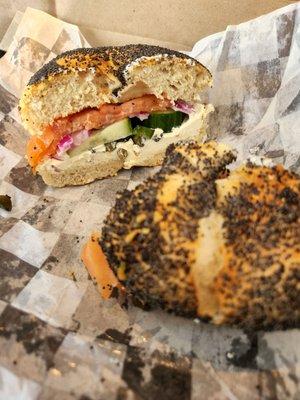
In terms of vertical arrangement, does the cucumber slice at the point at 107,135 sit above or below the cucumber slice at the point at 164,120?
below

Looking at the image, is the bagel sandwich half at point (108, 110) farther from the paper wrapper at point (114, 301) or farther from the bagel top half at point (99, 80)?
the paper wrapper at point (114, 301)

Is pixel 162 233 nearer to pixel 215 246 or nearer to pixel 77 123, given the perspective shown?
pixel 215 246

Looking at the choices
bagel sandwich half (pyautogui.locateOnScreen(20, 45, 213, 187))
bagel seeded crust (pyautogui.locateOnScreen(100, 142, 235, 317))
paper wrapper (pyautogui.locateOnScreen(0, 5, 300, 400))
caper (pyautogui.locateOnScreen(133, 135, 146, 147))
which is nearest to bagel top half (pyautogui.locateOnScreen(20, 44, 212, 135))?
bagel sandwich half (pyautogui.locateOnScreen(20, 45, 213, 187))

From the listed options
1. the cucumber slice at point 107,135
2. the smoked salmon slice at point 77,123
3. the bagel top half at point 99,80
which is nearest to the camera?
the bagel top half at point 99,80

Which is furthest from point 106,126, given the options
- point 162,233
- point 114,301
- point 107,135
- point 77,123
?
point 162,233

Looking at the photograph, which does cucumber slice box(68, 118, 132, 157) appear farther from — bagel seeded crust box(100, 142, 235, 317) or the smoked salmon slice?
bagel seeded crust box(100, 142, 235, 317)

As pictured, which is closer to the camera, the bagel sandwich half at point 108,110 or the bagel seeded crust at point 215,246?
the bagel seeded crust at point 215,246

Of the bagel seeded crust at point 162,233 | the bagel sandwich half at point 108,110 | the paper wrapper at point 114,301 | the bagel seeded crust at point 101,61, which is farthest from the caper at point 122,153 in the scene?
the bagel seeded crust at point 162,233

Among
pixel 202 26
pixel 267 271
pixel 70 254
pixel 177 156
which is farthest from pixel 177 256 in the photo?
pixel 202 26
